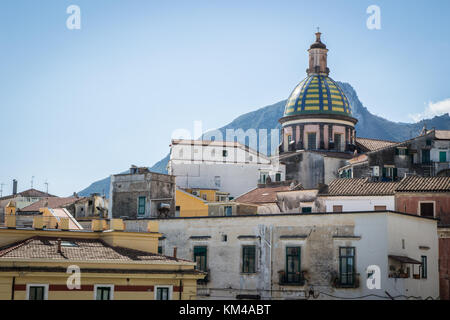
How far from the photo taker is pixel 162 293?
34.5m

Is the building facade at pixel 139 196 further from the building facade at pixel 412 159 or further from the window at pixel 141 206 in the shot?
the building facade at pixel 412 159

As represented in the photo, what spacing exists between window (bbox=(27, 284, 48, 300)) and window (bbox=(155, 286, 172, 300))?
4773mm

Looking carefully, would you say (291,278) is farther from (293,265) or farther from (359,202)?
(359,202)

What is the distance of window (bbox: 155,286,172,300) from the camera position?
112 feet


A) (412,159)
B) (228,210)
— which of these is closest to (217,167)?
(412,159)

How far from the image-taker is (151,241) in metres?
39.3

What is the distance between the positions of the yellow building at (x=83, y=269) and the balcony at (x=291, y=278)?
8.03 meters

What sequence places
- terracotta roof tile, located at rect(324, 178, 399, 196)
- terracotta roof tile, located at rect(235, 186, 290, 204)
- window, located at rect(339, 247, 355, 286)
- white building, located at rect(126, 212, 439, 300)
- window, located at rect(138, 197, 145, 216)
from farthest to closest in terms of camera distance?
terracotta roof tile, located at rect(235, 186, 290, 204), window, located at rect(138, 197, 145, 216), terracotta roof tile, located at rect(324, 178, 399, 196), window, located at rect(339, 247, 355, 286), white building, located at rect(126, 212, 439, 300)

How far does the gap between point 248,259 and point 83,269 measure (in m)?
13.1

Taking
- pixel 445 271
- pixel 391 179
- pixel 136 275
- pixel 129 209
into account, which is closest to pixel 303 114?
pixel 391 179

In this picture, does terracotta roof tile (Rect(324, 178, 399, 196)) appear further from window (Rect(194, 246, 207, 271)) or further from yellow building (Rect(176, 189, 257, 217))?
window (Rect(194, 246, 207, 271))

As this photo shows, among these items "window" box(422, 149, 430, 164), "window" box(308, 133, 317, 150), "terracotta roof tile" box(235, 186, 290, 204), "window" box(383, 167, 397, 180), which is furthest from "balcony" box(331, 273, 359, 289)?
"window" box(308, 133, 317, 150)

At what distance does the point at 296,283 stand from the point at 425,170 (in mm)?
23716
